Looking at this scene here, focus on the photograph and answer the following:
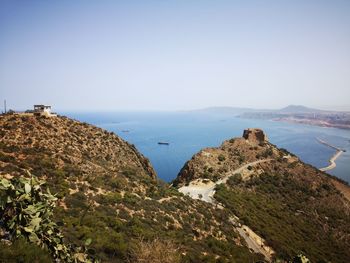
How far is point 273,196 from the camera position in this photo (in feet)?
200

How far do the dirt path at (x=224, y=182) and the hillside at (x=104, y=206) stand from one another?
2080 millimetres

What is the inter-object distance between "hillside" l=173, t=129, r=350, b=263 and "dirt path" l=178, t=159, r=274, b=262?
0.58ft

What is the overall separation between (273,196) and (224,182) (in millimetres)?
12043

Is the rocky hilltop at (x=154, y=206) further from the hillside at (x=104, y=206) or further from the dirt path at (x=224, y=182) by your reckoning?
the dirt path at (x=224, y=182)

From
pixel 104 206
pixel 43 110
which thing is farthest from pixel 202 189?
pixel 43 110

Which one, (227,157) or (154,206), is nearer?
(154,206)

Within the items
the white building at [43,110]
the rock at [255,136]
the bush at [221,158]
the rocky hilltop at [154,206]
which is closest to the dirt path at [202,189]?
the rocky hilltop at [154,206]

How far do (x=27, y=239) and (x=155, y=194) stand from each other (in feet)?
85.3

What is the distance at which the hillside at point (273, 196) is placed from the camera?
40.2m

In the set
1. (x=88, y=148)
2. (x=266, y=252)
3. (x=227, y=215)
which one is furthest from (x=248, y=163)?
(x=88, y=148)

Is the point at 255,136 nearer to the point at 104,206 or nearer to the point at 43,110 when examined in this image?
the point at 43,110

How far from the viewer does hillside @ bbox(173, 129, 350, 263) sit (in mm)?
40250

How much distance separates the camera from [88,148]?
40438 mm

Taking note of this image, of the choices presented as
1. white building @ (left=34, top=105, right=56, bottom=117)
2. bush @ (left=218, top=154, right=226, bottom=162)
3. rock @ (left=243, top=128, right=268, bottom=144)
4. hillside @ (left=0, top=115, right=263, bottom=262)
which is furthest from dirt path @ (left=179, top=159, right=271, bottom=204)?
white building @ (left=34, top=105, right=56, bottom=117)
